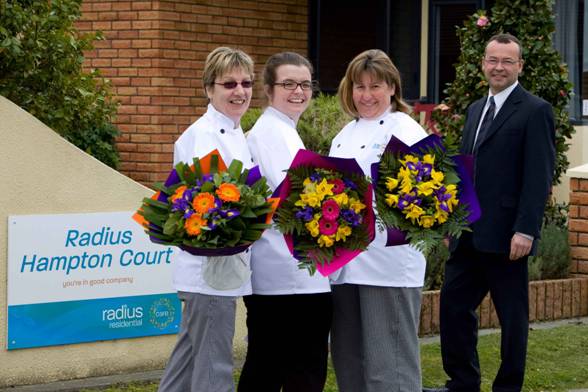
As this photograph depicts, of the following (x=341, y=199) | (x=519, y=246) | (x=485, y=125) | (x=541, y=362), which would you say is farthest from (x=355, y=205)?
(x=541, y=362)

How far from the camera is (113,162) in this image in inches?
453

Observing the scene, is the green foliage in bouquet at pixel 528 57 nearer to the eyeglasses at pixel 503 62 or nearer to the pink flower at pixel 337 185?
the eyeglasses at pixel 503 62

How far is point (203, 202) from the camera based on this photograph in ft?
15.1

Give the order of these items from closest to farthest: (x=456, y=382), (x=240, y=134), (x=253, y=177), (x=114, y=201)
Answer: (x=253, y=177), (x=240, y=134), (x=456, y=382), (x=114, y=201)

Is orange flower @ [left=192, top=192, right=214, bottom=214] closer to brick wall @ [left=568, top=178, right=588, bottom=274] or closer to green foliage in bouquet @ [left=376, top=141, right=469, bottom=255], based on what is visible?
green foliage in bouquet @ [left=376, top=141, right=469, bottom=255]

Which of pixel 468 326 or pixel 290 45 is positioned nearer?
pixel 468 326

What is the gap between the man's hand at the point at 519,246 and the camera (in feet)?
20.1

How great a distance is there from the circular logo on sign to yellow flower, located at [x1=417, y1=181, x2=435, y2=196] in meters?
2.84

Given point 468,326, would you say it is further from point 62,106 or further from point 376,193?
point 62,106

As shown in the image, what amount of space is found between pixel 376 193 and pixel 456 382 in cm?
195

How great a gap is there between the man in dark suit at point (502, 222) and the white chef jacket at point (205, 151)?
178 centimetres

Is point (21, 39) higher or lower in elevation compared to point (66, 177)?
higher

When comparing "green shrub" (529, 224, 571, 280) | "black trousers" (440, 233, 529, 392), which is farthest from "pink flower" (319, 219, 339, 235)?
"green shrub" (529, 224, 571, 280)

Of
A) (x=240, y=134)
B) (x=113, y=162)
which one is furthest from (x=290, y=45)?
(x=240, y=134)
